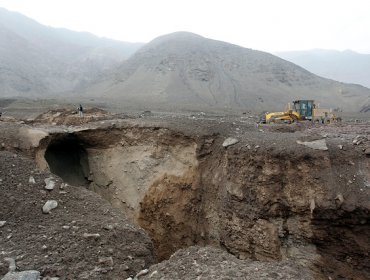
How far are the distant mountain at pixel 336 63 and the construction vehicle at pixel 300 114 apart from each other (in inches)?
3643

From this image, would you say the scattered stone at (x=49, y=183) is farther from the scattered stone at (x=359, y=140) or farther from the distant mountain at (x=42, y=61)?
the distant mountain at (x=42, y=61)

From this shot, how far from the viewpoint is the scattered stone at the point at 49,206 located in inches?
224

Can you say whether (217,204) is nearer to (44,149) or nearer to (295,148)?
(295,148)

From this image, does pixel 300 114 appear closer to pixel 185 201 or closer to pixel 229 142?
pixel 229 142

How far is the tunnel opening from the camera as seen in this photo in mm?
9805

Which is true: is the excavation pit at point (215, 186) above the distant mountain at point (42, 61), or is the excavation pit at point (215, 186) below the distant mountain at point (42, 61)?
below

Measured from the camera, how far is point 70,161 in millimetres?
10258

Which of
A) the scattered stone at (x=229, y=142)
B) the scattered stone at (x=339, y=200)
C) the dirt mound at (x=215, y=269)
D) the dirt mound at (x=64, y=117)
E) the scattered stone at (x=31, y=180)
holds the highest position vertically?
the scattered stone at (x=229, y=142)

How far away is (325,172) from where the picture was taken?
7359 millimetres

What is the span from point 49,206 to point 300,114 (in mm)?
14938

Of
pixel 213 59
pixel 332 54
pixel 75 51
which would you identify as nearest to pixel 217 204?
pixel 213 59

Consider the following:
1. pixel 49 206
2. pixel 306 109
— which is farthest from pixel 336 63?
pixel 49 206

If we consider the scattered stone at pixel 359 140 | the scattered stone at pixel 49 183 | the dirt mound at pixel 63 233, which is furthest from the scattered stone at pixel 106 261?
the scattered stone at pixel 359 140

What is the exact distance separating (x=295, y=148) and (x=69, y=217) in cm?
488
